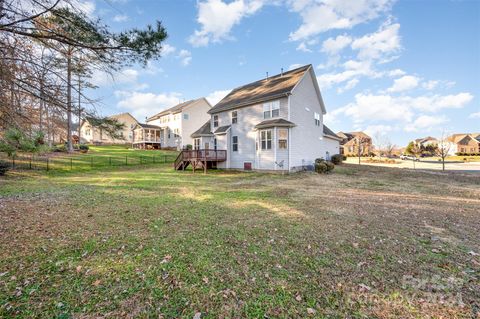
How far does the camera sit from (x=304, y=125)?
60.7 ft

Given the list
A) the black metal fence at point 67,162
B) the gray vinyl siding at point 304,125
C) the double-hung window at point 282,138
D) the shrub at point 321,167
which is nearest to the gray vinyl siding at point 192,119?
the black metal fence at point 67,162

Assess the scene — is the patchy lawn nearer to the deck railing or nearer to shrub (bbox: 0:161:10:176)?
the deck railing

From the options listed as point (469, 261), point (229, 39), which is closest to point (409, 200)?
point (469, 261)

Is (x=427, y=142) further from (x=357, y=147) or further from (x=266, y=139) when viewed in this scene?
(x=266, y=139)

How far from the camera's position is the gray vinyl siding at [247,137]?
1731 cm

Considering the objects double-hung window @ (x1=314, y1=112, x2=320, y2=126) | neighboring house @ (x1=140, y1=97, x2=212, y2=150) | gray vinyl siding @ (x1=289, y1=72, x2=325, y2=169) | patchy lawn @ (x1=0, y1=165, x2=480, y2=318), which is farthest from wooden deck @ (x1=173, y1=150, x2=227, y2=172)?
neighboring house @ (x1=140, y1=97, x2=212, y2=150)

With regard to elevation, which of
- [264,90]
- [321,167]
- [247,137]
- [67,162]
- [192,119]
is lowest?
[321,167]

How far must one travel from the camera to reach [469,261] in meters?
3.87

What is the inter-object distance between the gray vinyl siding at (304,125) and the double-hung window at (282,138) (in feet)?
1.65

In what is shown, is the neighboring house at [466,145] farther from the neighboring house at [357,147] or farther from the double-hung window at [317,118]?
the double-hung window at [317,118]

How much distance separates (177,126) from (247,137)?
21285mm

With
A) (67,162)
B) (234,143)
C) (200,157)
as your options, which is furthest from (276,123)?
(67,162)

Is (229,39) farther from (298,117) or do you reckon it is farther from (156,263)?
(156,263)

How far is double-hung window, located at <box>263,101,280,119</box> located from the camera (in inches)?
675
